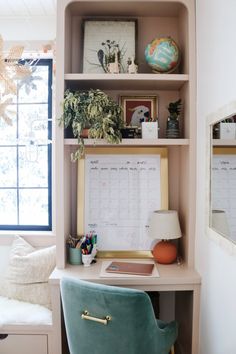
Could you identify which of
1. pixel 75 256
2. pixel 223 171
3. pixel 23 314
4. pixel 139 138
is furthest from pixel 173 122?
pixel 23 314

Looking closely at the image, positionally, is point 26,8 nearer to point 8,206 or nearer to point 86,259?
point 8,206

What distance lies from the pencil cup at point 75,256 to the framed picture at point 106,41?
1.13 m

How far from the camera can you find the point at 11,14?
2.57m

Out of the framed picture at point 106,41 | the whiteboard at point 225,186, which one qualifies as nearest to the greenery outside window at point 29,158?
the framed picture at point 106,41

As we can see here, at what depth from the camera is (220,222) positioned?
1505 mm

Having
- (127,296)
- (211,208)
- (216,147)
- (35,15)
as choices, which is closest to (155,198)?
(211,208)

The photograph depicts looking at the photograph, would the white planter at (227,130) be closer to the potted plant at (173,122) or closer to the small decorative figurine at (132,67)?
the potted plant at (173,122)

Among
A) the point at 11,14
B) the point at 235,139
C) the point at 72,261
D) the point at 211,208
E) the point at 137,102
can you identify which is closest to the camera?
the point at 235,139

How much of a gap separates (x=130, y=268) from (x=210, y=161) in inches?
30.8

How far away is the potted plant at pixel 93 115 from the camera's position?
192cm

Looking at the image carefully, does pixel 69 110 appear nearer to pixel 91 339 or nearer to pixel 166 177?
pixel 166 177

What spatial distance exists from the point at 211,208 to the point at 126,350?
0.77 meters

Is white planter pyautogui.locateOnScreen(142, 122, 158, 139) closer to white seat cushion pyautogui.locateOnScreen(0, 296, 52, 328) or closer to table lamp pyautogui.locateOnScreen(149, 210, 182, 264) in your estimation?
table lamp pyautogui.locateOnScreen(149, 210, 182, 264)

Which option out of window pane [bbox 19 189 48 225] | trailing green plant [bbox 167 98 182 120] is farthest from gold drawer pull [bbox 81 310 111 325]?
window pane [bbox 19 189 48 225]
